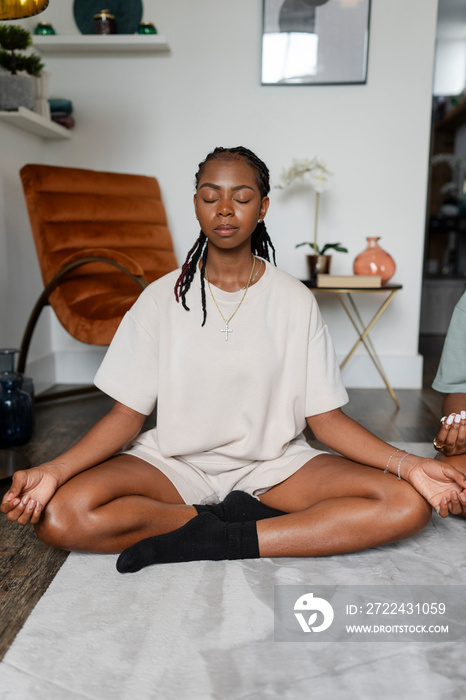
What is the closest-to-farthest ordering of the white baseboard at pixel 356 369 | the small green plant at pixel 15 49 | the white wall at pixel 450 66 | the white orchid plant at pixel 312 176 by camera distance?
the small green plant at pixel 15 49, the white orchid plant at pixel 312 176, the white baseboard at pixel 356 369, the white wall at pixel 450 66

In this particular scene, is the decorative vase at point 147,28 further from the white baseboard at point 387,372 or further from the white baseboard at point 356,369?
the white baseboard at point 387,372

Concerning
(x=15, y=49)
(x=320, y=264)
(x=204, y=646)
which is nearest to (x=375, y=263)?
(x=320, y=264)

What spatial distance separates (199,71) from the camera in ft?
11.0

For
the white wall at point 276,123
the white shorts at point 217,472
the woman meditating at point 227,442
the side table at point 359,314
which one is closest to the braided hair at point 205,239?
the woman meditating at point 227,442

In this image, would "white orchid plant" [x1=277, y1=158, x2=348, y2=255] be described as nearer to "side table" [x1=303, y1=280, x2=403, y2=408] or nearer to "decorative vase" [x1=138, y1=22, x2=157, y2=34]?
"side table" [x1=303, y1=280, x2=403, y2=408]

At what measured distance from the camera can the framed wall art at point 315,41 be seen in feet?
10.6

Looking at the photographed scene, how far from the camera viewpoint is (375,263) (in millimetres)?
3092

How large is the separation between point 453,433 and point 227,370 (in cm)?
52

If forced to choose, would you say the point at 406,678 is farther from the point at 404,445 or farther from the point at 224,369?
the point at 404,445

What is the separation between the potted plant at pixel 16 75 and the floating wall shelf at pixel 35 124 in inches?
1.5

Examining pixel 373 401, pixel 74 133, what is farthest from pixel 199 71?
pixel 373 401

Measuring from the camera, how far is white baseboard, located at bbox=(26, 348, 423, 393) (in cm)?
351

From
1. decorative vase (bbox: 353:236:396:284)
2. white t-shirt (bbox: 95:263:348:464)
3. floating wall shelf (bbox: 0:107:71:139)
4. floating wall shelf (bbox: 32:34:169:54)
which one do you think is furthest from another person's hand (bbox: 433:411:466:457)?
floating wall shelf (bbox: 32:34:169:54)

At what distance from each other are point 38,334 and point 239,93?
1.62 metres
